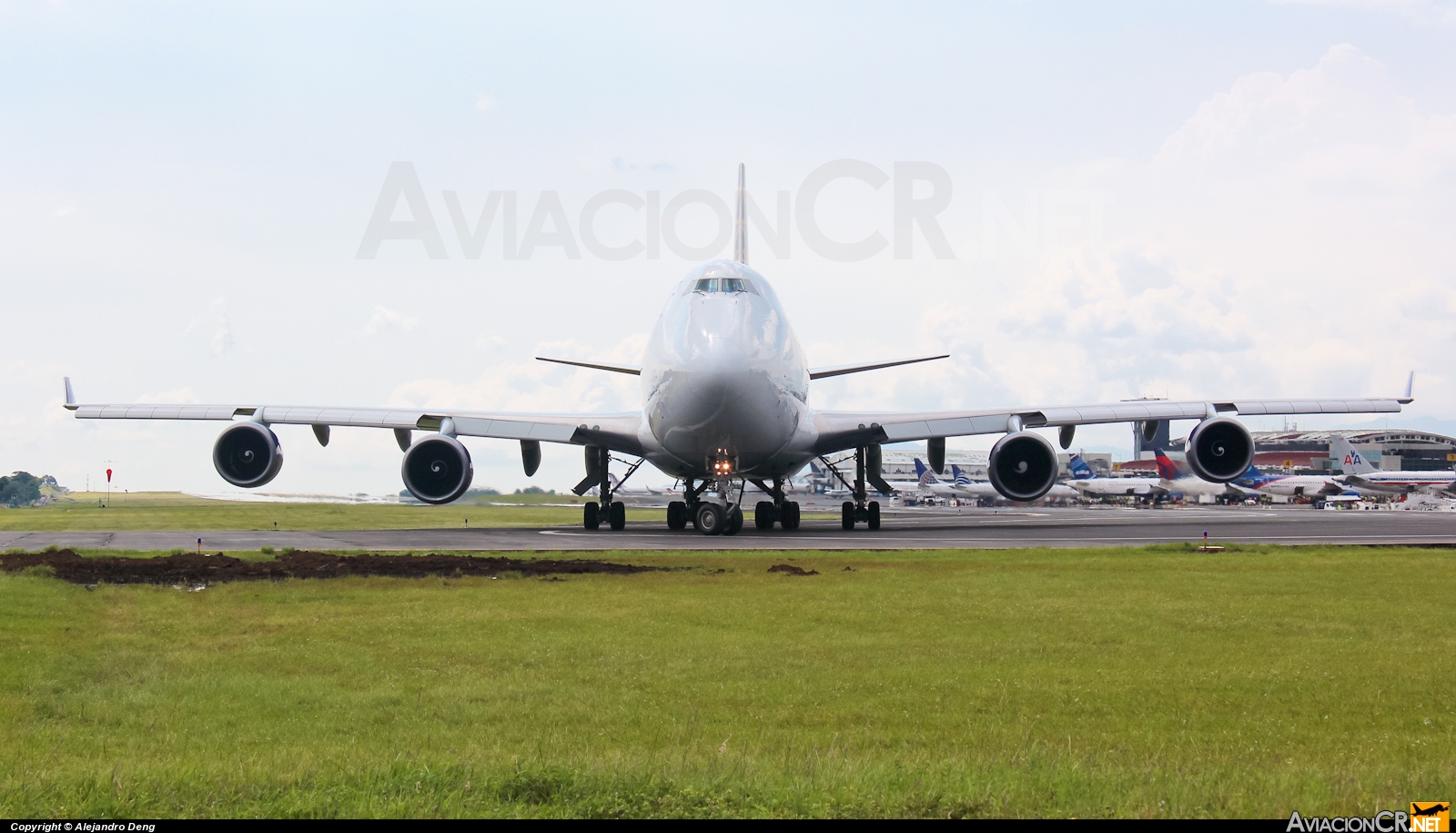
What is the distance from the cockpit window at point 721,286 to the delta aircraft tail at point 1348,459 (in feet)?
277

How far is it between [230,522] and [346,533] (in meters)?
8.54

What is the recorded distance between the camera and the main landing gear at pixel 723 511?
29.2m

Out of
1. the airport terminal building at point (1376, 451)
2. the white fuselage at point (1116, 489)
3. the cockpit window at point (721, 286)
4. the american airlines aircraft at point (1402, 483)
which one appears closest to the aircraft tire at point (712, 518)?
the cockpit window at point (721, 286)

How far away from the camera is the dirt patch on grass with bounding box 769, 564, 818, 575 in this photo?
17.7 m

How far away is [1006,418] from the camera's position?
32500 mm

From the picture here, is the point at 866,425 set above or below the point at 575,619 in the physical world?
above

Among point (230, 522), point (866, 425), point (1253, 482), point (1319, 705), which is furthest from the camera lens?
point (1253, 482)

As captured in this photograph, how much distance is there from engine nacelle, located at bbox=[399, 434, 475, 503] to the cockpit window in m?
7.20

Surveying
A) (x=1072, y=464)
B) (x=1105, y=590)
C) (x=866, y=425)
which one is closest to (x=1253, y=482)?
(x=1072, y=464)

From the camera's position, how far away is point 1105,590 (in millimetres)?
14891

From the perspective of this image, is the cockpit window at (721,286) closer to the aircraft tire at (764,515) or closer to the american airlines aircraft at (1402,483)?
the aircraft tire at (764,515)

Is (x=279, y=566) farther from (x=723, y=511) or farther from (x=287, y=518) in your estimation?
(x=287, y=518)

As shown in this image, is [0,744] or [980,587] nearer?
[0,744]
